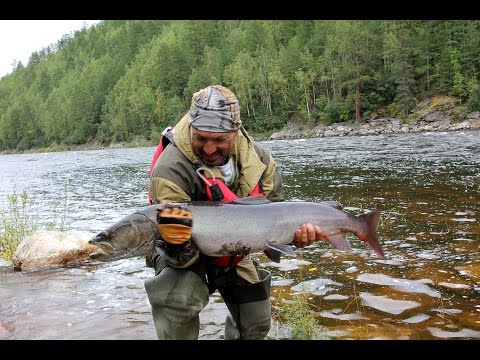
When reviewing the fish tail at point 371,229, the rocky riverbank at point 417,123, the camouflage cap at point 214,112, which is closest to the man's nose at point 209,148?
the camouflage cap at point 214,112

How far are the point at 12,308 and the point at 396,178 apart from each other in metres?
14.6

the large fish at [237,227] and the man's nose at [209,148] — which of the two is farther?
the man's nose at [209,148]

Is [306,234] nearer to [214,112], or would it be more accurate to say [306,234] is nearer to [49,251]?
[214,112]

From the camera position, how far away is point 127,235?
3.53 metres

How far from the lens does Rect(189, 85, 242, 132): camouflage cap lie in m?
3.75

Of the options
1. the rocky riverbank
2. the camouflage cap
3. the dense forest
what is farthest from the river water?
the rocky riverbank

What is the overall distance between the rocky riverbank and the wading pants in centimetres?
4763

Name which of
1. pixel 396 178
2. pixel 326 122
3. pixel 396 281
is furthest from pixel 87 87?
pixel 396 281

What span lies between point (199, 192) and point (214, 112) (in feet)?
2.35

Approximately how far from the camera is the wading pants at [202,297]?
3947mm

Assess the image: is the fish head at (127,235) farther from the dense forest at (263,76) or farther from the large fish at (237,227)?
the dense forest at (263,76)

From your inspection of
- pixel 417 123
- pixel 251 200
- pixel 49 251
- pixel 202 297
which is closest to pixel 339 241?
pixel 251 200

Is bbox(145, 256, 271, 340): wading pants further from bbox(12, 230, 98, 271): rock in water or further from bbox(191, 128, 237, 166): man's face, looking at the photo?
bbox(12, 230, 98, 271): rock in water

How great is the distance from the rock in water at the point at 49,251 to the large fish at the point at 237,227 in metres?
5.60
